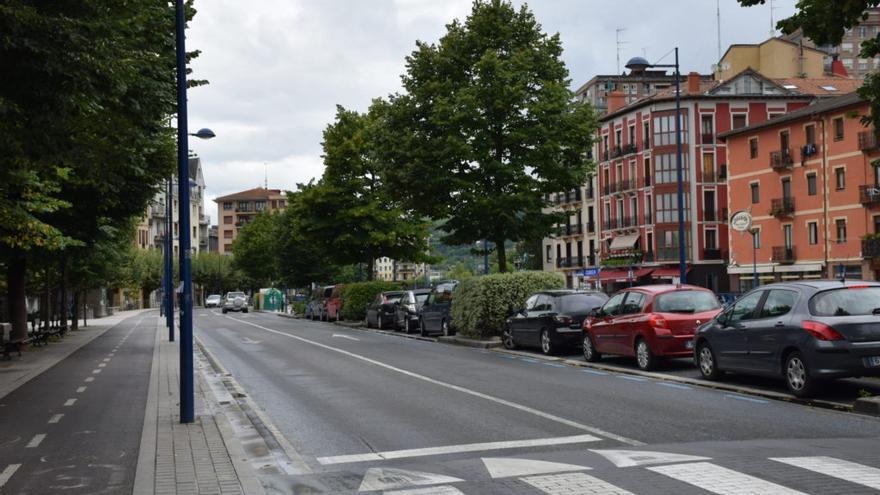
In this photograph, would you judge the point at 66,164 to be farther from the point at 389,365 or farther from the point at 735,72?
the point at 735,72

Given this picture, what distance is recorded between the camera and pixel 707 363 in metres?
14.8

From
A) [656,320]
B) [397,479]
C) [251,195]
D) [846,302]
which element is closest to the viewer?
[397,479]

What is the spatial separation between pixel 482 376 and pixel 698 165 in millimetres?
64577

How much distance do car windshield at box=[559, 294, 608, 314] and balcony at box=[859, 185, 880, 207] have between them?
35815 millimetres

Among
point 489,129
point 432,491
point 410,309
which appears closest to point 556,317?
point 489,129

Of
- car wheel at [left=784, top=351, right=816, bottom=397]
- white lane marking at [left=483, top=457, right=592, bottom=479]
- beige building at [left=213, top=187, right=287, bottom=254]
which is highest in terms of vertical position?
beige building at [left=213, top=187, right=287, bottom=254]

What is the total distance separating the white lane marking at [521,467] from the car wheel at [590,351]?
1121cm

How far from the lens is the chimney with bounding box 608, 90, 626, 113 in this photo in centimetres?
8394

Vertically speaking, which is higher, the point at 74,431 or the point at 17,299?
the point at 17,299

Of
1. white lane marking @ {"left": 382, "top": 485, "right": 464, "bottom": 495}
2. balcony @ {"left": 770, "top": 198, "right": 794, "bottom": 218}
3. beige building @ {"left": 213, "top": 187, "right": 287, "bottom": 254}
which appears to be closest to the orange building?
balcony @ {"left": 770, "top": 198, "right": 794, "bottom": 218}

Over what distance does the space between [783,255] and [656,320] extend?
4668 centimetres

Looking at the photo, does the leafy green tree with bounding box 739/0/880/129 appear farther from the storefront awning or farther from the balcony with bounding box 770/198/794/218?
the storefront awning

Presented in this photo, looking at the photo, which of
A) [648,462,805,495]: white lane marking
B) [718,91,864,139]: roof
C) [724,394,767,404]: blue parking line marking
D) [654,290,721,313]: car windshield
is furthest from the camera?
[718,91,864,139]: roof

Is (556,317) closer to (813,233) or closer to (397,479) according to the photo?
(397,479)
